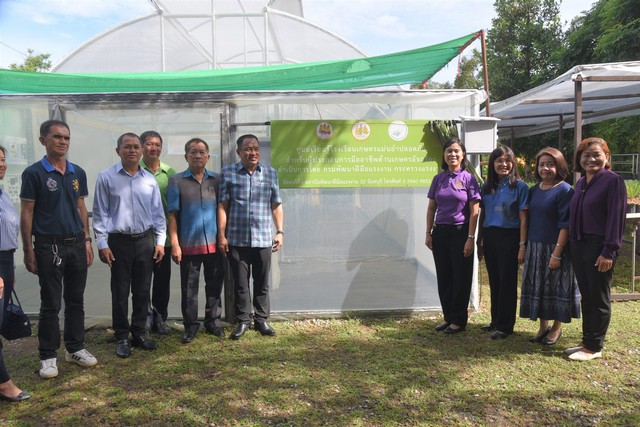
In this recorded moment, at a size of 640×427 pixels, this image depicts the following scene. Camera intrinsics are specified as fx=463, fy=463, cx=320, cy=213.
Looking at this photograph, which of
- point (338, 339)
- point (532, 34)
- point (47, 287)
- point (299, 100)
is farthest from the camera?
point (532, 34)

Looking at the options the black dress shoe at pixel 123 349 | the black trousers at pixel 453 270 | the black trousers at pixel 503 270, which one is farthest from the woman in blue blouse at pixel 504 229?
the black dress shoe at pixel 123 349

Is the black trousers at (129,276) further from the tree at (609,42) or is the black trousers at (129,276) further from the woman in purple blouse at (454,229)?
the tree at (609,42)

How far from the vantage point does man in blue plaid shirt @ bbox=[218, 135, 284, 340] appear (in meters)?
4.18

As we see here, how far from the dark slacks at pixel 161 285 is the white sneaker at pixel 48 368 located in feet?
3.37

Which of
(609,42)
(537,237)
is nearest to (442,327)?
(537,237)

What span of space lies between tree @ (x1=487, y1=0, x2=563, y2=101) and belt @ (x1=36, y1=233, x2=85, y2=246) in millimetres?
→ 20133

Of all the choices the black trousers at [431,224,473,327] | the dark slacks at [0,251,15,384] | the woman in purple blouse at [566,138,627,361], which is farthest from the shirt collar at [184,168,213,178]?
the woman in purple blouse at [566,138,627,361]

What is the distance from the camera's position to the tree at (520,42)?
2034cm

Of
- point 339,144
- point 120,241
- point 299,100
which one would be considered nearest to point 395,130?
point 339,144

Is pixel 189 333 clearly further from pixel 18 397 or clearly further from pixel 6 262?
pixel 6 262

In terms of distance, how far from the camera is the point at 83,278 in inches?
142

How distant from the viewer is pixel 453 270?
429 cm

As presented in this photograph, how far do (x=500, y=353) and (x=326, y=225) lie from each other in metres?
2.02

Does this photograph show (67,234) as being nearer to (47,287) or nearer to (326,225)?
(47,287)
